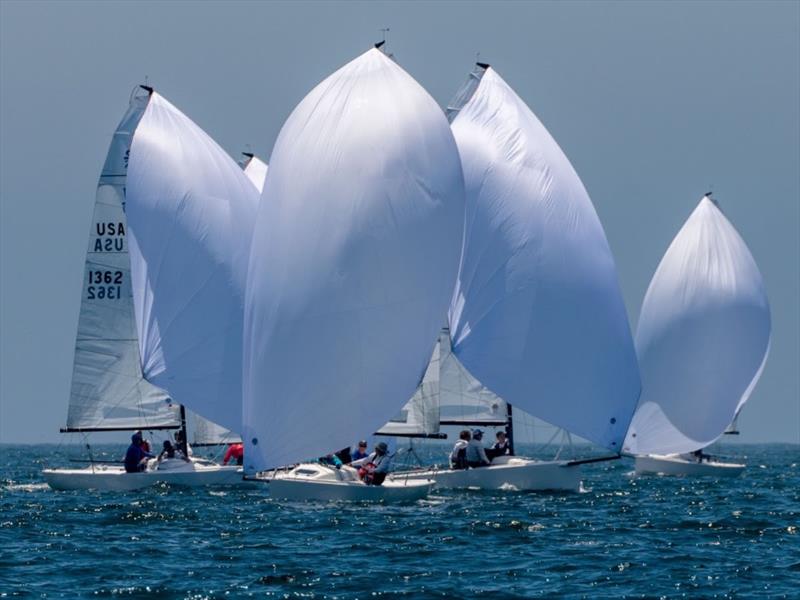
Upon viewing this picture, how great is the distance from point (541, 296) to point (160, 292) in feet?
30.3

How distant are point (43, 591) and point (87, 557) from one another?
331 cm

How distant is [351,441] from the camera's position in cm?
3142

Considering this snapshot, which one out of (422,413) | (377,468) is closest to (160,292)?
(422,413)

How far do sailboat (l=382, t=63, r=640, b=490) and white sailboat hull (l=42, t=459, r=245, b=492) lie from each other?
4999 mm

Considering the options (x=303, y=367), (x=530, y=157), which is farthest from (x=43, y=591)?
(x=530, y=157)

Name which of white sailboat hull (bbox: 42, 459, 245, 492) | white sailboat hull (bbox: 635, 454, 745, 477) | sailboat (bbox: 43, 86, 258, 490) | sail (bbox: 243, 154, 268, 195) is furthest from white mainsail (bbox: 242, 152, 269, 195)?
white sailboat hull (bbox: 635, 454, 745, 477)

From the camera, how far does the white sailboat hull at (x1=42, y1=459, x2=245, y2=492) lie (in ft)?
129

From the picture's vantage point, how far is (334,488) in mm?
32156

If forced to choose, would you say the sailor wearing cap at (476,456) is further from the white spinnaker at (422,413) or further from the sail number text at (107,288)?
→ the sail number text at (107,288)

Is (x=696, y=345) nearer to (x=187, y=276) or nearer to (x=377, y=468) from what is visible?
(x=187, y=276)

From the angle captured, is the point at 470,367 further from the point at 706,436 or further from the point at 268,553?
the point at 706,436

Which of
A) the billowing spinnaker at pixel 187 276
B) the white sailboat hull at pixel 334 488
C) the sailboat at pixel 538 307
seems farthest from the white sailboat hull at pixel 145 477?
the white sailboat hull at pixel 334 488

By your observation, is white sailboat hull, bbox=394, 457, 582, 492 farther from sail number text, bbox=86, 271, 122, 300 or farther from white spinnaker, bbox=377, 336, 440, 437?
sail number text, bbox=86, 271, 122, 300

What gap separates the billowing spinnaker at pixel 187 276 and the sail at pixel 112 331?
765 mm
